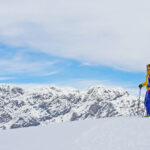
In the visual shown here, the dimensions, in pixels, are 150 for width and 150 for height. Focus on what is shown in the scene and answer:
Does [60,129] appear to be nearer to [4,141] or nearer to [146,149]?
[4,141]

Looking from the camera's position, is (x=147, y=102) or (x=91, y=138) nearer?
(x=91, y=138)

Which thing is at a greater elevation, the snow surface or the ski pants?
the ski pants

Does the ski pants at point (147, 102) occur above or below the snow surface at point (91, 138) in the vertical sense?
above

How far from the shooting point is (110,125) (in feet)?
45.0

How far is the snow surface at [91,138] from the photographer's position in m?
10.8

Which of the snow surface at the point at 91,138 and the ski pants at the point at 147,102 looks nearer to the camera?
the snow surface at the point at 91,138

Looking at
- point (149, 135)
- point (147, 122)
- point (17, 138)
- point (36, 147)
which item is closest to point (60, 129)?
point (17, 138)

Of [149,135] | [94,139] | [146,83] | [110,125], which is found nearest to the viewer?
[149,135]

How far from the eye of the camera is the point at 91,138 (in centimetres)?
1225

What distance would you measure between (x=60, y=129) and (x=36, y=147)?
3.47 m

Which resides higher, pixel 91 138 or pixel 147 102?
pixel 147 102

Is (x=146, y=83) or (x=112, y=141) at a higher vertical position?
(x=146, y=83)

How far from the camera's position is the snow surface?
1083 centimetres

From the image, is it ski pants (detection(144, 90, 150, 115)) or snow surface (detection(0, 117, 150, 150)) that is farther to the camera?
ski pants (detection(144, 90, 150, 115))
